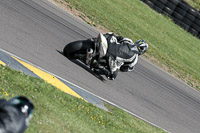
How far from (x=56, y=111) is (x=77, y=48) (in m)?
3.45

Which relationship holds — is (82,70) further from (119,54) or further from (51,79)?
(51,79)

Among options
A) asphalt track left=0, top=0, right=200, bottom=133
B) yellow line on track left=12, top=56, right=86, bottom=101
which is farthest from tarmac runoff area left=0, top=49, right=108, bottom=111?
asphalt track left=0, top=0, right=200, bottom=133

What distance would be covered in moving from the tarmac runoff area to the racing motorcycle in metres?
1.19

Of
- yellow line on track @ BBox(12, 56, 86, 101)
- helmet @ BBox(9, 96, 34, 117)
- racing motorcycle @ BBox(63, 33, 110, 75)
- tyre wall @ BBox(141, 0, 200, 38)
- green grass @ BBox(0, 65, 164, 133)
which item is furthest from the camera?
tyre wall @ BBox(141, 0, 200, 38)

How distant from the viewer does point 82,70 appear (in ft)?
33.8

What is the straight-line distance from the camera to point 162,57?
55.2ft

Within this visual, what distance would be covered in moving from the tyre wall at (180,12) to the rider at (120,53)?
38.9 feet

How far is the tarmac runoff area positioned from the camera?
803cm

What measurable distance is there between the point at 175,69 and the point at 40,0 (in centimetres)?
675

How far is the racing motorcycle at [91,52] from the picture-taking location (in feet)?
31.9

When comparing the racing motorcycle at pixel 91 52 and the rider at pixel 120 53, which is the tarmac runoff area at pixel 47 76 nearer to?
the racing motorcycle at pixel 91 52

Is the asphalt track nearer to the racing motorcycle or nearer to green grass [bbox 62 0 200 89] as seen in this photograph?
the racing motorcycle

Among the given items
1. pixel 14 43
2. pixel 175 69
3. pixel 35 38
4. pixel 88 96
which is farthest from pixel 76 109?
pixel 175 69

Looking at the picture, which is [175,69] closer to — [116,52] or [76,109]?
[116,52]
